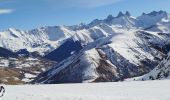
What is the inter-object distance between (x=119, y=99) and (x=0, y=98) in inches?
509

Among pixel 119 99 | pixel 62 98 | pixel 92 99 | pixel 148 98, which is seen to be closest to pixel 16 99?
pixel 62 98

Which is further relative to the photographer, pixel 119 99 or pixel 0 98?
pixel 0 98

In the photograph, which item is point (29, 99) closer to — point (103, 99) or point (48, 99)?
point (48, 99)

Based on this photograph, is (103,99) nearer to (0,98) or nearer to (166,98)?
(166,98)

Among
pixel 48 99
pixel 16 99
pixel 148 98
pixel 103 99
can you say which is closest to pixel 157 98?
pixel 148 98

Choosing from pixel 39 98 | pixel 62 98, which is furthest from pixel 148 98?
pixel 39 98

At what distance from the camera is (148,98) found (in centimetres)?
4006

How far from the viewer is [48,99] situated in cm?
4031

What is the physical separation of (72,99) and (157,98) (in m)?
8.82

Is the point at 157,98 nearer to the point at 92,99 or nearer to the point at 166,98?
the point at 166,98

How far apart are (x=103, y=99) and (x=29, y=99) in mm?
7863

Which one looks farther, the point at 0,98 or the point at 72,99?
the point at 0,98

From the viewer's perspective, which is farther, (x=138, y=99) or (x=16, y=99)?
(x=16, y=99)

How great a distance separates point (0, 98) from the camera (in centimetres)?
4159
